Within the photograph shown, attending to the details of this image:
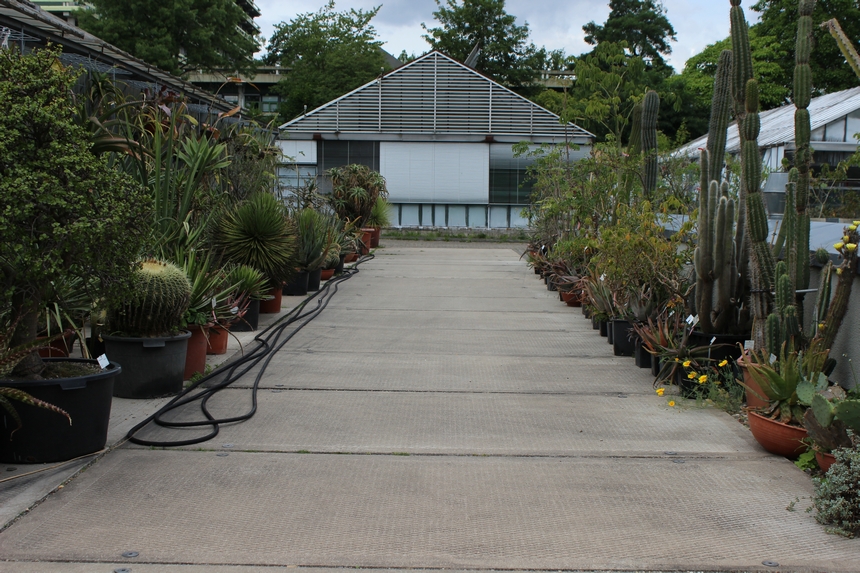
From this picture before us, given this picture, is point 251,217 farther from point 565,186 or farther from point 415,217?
point 415,217

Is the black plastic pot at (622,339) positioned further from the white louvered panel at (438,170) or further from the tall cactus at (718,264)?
the white louvered panel at (438,170)

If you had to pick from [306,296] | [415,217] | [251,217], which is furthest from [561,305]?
[415,217]

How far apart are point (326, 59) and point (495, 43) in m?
11.1

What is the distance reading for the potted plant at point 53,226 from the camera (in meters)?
3.99

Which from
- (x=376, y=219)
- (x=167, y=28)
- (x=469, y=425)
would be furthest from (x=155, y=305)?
(x=167, y=28)

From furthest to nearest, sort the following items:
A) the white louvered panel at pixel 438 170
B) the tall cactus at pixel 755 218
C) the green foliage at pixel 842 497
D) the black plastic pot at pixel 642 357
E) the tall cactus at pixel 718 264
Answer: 1. the white louvered panel at pixel 438 170
2. the black plastic pot at pixel 642 357
3. the tall cactus at pixel 718 264
4. the tall cactus at pixel 755 218
5. the green foliage at pixel 842 497

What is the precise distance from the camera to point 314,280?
12.1 m

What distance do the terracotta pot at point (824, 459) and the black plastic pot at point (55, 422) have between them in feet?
12.8

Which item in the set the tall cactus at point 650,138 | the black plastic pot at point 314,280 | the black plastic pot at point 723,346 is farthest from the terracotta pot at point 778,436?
the black plastic pot at point 314,280

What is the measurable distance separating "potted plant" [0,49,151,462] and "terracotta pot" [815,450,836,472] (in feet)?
12.8

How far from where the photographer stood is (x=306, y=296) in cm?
1159

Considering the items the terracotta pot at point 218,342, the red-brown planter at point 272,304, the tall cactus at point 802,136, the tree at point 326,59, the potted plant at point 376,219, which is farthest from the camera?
the tree at point 326,59

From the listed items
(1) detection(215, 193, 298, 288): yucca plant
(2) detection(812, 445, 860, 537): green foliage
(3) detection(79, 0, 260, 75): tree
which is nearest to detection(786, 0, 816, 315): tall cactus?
(2) detection(812, 445, 860, 537): green foliage

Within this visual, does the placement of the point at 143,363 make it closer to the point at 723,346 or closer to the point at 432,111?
the point at 723,346
